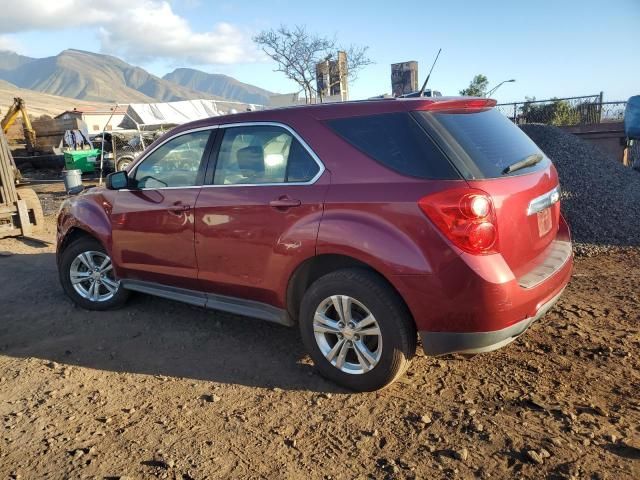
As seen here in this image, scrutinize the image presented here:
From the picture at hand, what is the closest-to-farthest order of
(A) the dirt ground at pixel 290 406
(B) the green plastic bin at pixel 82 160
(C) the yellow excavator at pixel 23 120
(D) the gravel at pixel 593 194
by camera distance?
1. (A) the dirt ground at pixel 290 406
2. (D) the gravel at pixel 593 194
3. (B) the green plastic bin at pixel 82 160
4. (C) the yellow excavator at pixel 23 120

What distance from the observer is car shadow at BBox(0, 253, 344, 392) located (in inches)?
150

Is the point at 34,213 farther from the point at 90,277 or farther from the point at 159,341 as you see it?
the point at 159,341

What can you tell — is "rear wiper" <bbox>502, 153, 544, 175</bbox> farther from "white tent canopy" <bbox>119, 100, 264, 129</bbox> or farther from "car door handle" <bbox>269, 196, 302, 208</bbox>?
"white tent canopy" <bbox>119, 100, 264, 129</bbox>

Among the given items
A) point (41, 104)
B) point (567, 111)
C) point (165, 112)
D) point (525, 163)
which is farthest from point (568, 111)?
point (41, 104)

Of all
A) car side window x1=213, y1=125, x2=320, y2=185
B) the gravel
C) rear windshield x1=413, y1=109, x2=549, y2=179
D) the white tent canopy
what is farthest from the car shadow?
the white tent canopy

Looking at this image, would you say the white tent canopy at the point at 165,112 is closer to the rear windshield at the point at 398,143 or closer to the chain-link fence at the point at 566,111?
the chain-link fence at the point at 566,111

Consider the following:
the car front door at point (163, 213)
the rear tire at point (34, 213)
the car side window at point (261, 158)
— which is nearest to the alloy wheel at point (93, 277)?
the car front door at point (163, 213)

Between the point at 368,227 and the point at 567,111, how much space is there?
660 inches

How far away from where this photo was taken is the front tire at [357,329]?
3.12m

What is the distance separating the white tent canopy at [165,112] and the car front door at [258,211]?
23954 millimetres

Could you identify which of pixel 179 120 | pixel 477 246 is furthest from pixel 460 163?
pixel 179 120

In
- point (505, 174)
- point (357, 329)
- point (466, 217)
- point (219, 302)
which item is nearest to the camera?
point (466, 217)

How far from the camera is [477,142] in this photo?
318 centimetres

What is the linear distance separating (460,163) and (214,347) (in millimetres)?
2465
